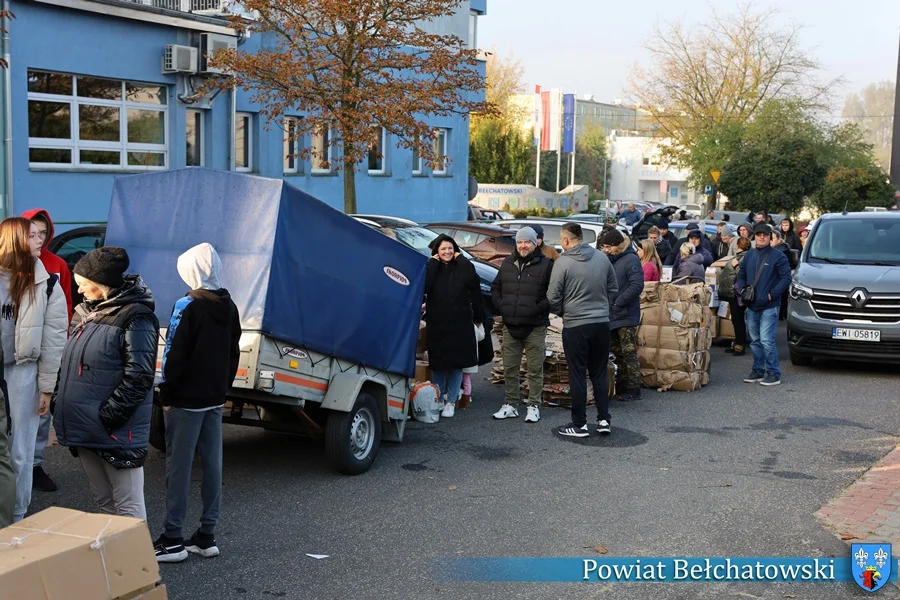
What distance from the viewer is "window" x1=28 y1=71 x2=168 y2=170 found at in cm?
2008

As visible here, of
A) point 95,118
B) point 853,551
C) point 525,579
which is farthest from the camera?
point 95,118

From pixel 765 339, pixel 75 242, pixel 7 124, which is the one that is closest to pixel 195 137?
pixel 7 124

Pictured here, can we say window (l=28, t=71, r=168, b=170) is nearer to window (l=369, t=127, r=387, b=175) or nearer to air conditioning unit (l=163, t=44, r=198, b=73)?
air conditioning unit (l=163, t=44, r=198, b=73)

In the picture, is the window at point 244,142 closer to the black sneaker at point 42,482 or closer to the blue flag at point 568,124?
the black sneaker at point 42,482

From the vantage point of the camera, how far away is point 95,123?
21.3 m

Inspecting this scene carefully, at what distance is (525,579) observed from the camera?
5742mm

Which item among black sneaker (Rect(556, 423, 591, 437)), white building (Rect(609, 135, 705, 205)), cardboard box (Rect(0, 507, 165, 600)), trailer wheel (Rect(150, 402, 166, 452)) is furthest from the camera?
white building (Rect(609, 135, 705, 205))

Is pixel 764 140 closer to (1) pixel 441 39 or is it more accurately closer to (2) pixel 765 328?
(1) pixel 441 39

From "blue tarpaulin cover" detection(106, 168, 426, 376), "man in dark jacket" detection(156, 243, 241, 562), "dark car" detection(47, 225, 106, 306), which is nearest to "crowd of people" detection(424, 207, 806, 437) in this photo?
"blue tarpaulin cover" detection(106, 168, 426, 376)

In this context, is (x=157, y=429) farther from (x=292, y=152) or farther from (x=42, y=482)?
(x=292, y=152)

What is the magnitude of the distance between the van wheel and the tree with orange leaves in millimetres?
10690

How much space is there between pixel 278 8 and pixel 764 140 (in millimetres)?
27005

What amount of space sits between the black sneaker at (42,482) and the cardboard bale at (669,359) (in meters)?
6.95

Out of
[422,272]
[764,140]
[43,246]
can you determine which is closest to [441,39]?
[422,272]
